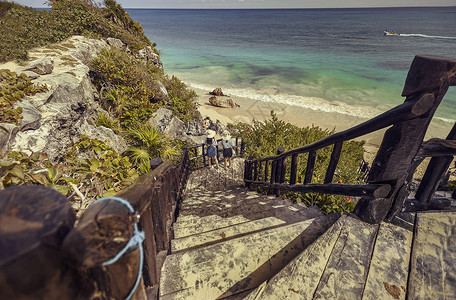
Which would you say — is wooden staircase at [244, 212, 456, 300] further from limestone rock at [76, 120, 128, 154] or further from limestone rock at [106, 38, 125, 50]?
limestone rock at [106, 38, 125, 50]

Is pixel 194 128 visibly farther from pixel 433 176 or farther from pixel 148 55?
pixel 433 176

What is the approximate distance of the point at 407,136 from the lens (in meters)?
1.63

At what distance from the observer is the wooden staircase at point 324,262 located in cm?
145

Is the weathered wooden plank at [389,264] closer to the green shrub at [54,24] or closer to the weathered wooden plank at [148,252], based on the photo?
the weathered wooden plank at [148,252]

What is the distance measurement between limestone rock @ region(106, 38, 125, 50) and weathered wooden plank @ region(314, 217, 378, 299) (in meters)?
13.1

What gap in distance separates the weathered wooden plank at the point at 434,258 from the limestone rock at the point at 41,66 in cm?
919

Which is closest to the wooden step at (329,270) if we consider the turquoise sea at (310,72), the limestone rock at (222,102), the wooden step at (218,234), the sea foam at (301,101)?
the wooden step at (218,234)

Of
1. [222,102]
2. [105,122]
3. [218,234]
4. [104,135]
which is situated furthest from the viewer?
[222,102]

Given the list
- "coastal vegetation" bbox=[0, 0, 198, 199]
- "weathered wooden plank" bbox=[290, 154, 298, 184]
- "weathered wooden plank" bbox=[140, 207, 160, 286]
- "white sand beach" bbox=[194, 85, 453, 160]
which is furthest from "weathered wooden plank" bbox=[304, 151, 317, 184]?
"white sand beach" bbox=[194, 85, 453, 160]

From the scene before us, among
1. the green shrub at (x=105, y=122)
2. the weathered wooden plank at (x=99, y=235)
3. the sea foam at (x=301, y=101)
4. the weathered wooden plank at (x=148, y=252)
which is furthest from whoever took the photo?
the sea foam at (x=301, y=101)

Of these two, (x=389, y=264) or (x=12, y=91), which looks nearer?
(x=389, y=264)

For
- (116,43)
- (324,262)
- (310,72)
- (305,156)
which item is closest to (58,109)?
(324,262)

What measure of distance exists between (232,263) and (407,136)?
6.03ft

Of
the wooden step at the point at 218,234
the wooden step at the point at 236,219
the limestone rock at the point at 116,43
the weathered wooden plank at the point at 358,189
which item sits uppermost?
the limestone rock at the point at 116,43
